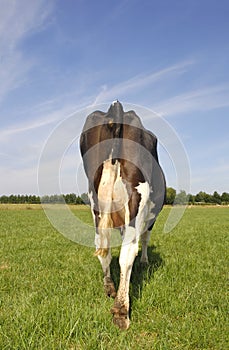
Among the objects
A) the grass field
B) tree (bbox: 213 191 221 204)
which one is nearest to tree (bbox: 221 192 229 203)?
tree (bbox: 213 191 221 204)

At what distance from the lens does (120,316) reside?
4059 millimetres

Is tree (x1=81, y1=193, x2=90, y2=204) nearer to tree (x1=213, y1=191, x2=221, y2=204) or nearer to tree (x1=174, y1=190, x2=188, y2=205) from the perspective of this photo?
A: tree (x1=174, y1=190, x2=188, y2=205)

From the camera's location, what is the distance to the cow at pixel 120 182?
4.32m

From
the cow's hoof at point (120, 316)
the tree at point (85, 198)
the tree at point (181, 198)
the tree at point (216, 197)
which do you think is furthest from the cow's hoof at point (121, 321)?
the tree at point (216, 197)

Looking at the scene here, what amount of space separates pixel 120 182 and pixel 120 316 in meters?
1.56

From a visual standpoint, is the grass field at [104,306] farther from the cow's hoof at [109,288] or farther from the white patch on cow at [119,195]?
the white patch on cow at [119,195]

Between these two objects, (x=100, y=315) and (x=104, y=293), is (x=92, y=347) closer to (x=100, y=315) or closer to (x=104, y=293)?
(x=100, y=315)

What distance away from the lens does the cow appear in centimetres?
432

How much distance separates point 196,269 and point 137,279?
1.44 metres

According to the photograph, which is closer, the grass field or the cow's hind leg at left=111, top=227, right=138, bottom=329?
the grass field

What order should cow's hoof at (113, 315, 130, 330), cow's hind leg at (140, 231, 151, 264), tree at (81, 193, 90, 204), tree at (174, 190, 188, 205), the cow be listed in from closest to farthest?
1. cow's hoof at (113, 315, 130, 330)
2. the cow
3. tree at (81, 193, 90, 204)
4. tree at (174, 190, 188, 205)
5. cow's hind leg at (140, 231, 151, 264)

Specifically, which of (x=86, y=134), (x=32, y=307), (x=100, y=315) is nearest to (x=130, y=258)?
(x=100, y=315)

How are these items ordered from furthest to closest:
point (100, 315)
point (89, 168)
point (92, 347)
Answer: point (89, 168) → point (100, 315) → point (92, 347)

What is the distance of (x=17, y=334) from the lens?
367 cm
